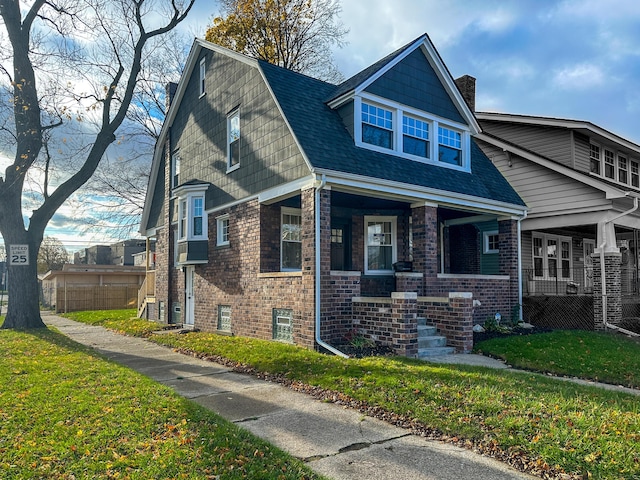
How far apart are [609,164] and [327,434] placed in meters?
17.5

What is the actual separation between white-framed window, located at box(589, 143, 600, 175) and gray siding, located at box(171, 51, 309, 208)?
12.3 m

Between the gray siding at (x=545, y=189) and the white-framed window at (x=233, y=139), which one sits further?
the gray siding at (x=545, y=189)

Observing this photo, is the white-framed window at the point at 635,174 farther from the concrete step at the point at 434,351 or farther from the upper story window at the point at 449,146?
the concrete step at the point at 434,351

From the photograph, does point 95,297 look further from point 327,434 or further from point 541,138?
point 327,434

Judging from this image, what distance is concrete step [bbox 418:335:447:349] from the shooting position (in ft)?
30.9

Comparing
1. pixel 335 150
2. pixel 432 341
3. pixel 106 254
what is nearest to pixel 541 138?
pixel 335 150

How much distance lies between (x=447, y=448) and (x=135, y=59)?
16979 mm

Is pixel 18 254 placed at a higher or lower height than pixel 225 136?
lower

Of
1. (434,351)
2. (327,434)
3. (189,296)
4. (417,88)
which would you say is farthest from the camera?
(189,296)

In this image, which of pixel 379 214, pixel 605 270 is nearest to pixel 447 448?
pixel 379 214

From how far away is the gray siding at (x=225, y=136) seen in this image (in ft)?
36.2

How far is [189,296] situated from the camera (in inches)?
603

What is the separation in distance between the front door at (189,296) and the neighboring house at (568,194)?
11.0 metres

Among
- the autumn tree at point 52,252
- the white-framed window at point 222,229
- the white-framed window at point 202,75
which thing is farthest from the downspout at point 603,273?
the autumn tree at point 52,252
